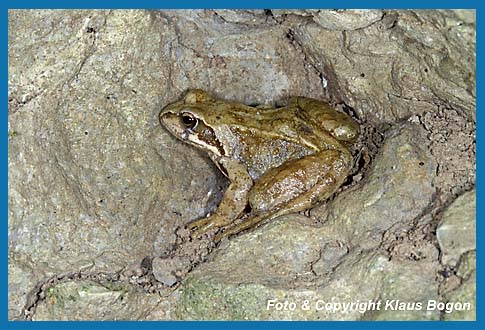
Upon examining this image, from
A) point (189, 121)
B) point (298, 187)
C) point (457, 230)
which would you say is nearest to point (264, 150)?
point (298, 187)

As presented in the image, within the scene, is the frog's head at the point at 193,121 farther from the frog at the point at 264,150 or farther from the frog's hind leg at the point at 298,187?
the frog's hind leg at the point at 298,187

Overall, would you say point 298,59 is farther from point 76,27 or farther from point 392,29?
point 76,27

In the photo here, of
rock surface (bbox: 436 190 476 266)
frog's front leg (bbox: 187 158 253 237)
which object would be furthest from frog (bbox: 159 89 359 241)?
rock surface (bbox: 436 190 476 266)

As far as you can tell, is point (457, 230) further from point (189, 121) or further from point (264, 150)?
point (189, 121)

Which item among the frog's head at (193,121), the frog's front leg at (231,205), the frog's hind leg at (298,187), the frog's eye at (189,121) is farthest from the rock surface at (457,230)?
the frog's eye at (189,121)

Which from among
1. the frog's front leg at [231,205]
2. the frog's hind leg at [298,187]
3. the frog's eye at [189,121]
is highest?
the frog's eye at [189,121]

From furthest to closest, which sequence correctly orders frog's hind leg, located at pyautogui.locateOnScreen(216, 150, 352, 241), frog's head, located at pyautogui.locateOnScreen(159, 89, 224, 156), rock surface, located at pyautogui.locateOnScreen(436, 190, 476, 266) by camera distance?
frog's head, located at pyautogui.locateOnScreen(159, 89, 224, 156)
frog's hind leg, located at pyautogui.locateOnScreen(216, 150, 352, 241)
rock surface, located at pyautogui.locateOnScreen(436, 190, 476, 266)

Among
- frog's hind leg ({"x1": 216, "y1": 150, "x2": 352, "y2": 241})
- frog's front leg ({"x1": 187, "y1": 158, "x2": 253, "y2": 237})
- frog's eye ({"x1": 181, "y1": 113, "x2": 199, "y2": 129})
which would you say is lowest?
frog's front leg ({"x1": 187, "y1": 158, "x2": 253, "y2": 237})

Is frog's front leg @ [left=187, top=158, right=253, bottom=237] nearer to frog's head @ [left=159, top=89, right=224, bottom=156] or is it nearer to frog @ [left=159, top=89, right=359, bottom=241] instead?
frog @ [left=159, top=89, right=359, bottom=241]
